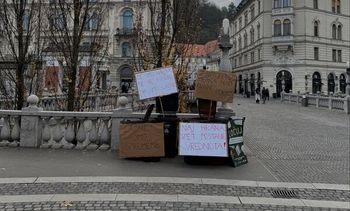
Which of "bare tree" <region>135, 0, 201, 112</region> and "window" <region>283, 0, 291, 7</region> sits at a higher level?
"window" <region>283, 0, 291, 7</region>

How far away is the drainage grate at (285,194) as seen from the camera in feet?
23.0

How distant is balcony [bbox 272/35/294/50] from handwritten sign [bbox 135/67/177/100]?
197ft

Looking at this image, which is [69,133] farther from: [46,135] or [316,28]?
[316,28]

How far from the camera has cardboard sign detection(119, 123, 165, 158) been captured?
29.8 ft

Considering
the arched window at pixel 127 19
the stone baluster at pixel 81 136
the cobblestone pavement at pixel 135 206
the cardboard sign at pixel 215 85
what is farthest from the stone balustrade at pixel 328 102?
the arched window at pixel 127 19

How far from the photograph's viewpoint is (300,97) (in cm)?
4488

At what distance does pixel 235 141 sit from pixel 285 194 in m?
2.16

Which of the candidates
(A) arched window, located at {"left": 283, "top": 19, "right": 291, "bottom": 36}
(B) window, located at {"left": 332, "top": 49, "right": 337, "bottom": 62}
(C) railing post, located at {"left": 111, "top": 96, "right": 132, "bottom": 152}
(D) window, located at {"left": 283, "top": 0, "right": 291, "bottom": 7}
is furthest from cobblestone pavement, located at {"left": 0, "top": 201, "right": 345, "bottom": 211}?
(B) window, located at {"left": 332, "top": 49, "right": 337, "bottom": 62}

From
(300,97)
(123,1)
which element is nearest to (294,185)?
(300,97)

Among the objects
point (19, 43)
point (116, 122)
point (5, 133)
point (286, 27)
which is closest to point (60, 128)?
point (5, 133)

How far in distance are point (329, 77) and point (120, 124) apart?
65337 millimetres

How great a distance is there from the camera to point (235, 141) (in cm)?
911

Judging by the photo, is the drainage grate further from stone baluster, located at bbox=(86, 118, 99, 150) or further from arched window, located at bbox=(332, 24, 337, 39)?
arched window, located at bbox=(332, 24, 337, 39)

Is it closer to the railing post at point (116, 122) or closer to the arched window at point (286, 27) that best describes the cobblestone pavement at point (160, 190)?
the railing post at point (116, 122)
